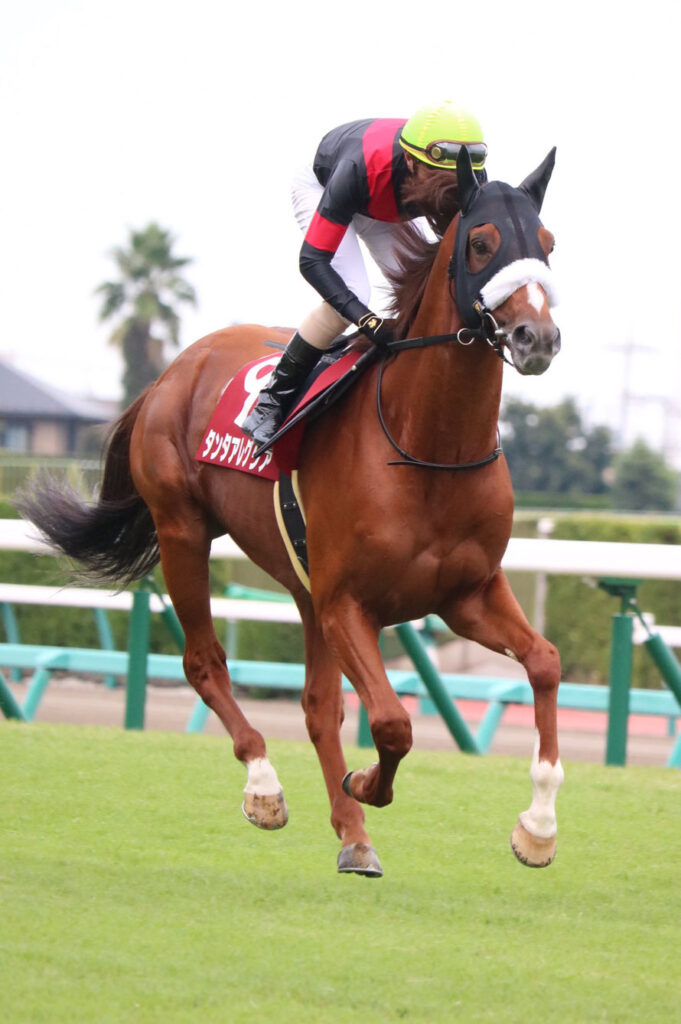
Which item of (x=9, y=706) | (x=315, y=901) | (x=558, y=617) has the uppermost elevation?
(x=315, y=901)

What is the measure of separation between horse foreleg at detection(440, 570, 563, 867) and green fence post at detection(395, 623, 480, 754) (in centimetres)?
181

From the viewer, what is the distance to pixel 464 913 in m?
3.62

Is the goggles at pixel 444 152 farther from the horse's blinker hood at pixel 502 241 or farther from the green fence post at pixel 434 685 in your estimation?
the green fence post at pixel 434 685

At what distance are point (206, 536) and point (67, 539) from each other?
855 mm

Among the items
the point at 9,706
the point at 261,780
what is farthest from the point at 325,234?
the point at 9,706

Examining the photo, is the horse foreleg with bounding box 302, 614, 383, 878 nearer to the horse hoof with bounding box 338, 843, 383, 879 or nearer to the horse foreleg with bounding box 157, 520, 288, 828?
the horse hoof with bounding box 338, 843, 383, 879

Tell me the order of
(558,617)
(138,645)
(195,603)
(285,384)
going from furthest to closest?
(558,617), (138,645), (195,603), (285,384)

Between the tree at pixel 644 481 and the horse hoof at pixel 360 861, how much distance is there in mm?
40734

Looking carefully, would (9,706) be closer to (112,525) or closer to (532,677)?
(112,525)

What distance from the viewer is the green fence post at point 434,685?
567 centimetres

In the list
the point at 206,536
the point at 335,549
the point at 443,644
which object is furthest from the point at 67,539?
the point at 443,644

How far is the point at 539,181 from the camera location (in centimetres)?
334

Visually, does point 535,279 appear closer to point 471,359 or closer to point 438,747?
point 471,359

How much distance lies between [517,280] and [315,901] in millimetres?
1745
